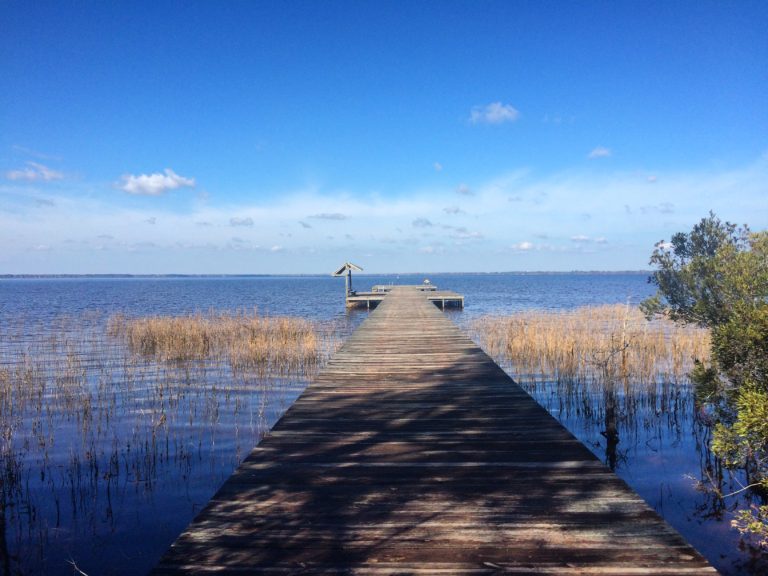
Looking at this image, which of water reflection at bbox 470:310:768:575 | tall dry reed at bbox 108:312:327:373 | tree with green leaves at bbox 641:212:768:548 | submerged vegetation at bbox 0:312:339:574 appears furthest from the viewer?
tall dry reed at bbox 108:312:327:373

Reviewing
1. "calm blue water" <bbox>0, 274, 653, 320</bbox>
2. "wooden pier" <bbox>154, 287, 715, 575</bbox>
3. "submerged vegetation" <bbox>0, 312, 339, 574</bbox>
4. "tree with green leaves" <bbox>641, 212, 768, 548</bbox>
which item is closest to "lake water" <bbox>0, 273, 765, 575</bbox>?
"submerged vegetation" <bbox>0, 312, 339, 574</bbox>

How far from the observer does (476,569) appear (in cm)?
256

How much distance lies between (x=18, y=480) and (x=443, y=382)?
220 inches

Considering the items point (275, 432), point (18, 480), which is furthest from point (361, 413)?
point (18, 480)

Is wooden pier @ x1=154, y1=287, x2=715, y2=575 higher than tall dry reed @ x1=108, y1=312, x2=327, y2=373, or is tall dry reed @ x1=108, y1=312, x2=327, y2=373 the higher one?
wooden pier @ x1=154, y1=287, x2=715, y2=575

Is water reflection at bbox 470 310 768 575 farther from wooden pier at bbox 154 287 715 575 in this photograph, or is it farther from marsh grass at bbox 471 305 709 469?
wooden pier at bbox 154 287 715 575

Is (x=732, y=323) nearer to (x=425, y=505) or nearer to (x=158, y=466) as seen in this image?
(x=425, y=505)

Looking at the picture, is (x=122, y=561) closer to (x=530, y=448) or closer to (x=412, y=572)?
(x=412, y=572)

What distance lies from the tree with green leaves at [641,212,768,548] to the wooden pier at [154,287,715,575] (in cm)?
138

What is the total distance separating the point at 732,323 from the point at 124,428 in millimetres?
8713

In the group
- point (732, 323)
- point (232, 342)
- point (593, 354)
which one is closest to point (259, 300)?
point (232, 342)

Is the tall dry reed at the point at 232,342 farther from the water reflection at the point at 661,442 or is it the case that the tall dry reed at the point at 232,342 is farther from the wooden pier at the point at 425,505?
the wooden pier at the point at 425,505

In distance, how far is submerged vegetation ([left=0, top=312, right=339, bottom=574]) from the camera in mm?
5137

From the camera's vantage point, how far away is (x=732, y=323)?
4.89 meters
